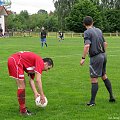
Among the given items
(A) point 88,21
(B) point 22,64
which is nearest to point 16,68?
(B) point 22,64

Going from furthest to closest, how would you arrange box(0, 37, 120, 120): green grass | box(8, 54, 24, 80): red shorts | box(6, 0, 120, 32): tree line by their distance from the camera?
box(6, 0, 120, 32): tree line < box(0, 37, 120, 120): green grass < box(8, 54, 24, 80): red shorts

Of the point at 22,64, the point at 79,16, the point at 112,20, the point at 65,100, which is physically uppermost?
the point at 79,16

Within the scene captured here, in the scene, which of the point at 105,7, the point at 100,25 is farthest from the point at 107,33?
the point at 105,7

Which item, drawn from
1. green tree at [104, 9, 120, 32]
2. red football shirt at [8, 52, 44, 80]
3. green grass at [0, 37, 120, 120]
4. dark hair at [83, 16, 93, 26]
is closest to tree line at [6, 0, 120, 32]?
green tree at [104, 9, 120, 32]

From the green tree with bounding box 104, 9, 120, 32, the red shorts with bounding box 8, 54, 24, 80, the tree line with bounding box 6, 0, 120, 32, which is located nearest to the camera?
the red shorts with bounding box 8, 54, 24, 80

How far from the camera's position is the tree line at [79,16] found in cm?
9144

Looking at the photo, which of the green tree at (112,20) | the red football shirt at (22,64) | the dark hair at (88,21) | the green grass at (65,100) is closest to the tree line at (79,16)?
the green tree at (112,20)

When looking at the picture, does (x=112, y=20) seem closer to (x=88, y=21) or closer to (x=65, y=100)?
(x=65, y=100)

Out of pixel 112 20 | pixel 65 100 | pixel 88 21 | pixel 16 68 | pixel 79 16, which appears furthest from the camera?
pixel 112 20

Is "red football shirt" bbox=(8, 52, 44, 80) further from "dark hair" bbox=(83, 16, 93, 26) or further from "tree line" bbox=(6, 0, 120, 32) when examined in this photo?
"tree line" bbox=(6, 0, 120, 32)

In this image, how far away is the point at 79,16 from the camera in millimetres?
91125

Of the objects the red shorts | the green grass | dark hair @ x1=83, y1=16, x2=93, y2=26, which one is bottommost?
the green grass

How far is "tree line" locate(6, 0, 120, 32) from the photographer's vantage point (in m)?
91.4

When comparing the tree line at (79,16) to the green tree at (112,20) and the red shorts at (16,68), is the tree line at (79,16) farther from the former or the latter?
the red shorts at (16,68)
